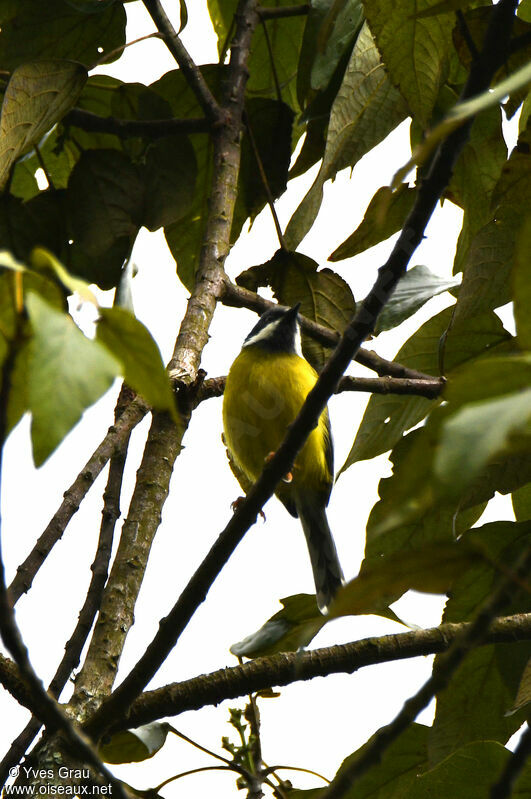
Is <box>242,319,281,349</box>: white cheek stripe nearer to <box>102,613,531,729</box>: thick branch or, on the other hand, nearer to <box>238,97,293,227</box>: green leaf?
<box>238,97,293,227</box>: green leaf

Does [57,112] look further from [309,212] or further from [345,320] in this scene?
[345,320]

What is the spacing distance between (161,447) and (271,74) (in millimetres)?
1329

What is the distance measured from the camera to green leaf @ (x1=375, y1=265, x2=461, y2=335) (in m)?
2.08

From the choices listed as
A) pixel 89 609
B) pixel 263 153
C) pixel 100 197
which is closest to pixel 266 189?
pixel 263 153

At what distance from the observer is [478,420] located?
0.46 meters

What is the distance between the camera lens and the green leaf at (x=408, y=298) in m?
2.08

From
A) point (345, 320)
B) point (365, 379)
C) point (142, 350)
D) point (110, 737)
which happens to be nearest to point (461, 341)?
point (365, 379)

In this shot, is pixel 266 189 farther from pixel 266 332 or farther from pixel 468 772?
pixel 266 332

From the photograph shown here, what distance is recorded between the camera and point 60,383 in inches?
20.8

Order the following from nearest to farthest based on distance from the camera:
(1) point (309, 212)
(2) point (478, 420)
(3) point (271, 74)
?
(2) point (478, 420) < (1) point (309, 212) < (3) point (271, 74)

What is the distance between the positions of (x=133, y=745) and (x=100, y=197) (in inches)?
46.7

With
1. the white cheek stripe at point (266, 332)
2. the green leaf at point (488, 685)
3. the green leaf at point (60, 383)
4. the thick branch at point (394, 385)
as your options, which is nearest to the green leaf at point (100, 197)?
the thick branch at point (394, 385)

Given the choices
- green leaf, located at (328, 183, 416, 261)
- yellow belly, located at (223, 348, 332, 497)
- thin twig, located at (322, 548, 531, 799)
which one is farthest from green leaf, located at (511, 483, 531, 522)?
thin twig, located at (322, 548, 531, 799)

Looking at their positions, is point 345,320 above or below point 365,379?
above
